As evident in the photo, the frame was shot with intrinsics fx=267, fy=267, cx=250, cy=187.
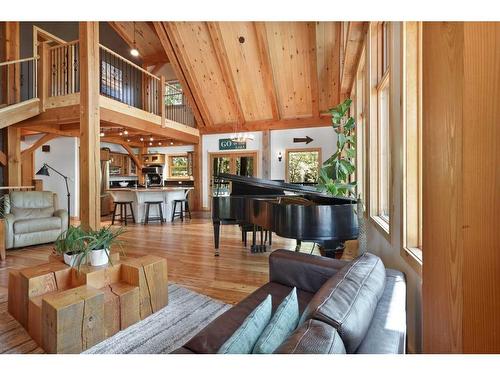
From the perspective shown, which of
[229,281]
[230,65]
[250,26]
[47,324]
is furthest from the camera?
[230,65]

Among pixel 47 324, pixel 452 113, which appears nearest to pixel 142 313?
pixel 47 324

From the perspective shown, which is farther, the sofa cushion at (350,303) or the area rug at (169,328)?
the area rug at (169,328)

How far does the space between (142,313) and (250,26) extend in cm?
631

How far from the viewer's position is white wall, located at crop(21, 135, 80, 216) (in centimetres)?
783

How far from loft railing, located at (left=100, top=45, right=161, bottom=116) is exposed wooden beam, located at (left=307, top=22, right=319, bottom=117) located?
3.84 m

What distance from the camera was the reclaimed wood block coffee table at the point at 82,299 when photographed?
1657mm

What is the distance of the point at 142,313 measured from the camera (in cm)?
217

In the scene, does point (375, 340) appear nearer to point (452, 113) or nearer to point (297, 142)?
point (452, 113)

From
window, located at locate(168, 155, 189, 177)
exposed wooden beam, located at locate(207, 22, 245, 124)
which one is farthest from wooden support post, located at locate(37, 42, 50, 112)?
window, located at locate(168, 155, 189, 177)

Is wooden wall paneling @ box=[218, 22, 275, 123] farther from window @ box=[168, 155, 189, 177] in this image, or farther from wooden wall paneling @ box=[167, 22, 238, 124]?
window @ box=[168, 155, 189, 177]

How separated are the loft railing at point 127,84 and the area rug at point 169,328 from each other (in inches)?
223

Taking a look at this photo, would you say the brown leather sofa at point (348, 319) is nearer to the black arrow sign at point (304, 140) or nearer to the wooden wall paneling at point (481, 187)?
the wooden wall paneling at point (481, 187)

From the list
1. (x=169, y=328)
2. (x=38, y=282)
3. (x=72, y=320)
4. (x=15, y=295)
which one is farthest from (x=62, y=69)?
(x=169, y=328)

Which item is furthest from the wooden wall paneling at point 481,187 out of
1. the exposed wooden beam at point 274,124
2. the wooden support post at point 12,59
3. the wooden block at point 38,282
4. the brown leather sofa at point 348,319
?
the wooden support post at point 12,59
